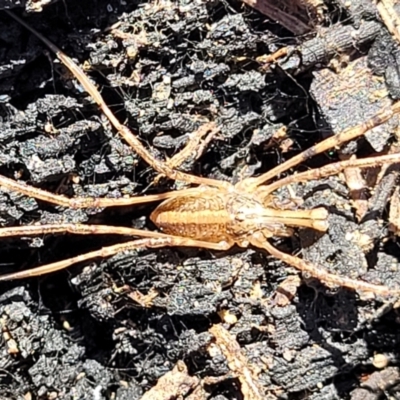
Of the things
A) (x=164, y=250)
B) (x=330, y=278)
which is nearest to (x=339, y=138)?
(x=330, y=278)

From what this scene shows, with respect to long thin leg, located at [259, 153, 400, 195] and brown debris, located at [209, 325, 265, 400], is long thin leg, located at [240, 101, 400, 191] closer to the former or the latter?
long thin leg, located at [259, 153, 400, 195]

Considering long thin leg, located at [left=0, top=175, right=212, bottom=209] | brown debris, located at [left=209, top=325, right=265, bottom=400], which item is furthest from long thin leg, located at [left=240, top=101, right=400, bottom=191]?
brown debris, located at [left=209, top=325, right=265, bottom=400]

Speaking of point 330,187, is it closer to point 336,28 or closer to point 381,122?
point 381,122

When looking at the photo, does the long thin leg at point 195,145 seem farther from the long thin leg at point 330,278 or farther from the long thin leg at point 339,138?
the long thin leg at point 330,278

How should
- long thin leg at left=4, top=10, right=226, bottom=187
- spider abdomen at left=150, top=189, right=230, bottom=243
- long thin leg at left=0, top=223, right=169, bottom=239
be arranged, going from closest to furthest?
long thin leg at left=4, top=10, right=226, bottom=187 < long thin leg at left=0, top=223, right=169, bottom=239 < spider abdomen at left=150, top=189, right=230, bottom=243

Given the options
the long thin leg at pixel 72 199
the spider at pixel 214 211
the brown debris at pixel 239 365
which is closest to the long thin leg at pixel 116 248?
the spider at pixel 214 211

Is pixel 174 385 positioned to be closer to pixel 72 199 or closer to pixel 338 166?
pixel 72 199

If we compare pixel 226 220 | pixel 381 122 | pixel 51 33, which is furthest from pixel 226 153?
pixel 51 33
